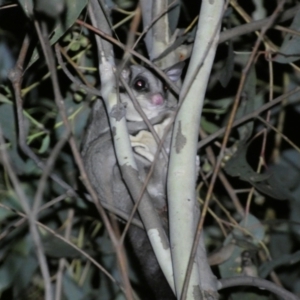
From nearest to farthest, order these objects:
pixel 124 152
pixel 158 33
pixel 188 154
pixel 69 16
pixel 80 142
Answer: pixel 188 154 → pixel 124 152 → pixel 69 16 → pixel 158 33 → pixel 80 142

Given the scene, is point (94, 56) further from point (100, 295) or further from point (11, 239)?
point (100, 295)

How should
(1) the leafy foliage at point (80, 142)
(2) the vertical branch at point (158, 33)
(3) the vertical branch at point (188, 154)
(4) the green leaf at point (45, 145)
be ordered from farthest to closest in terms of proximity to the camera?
(4) the green leaf at point (45, 145) < (1) the leafy foliage at point (80, 142) < (2) the vertical branch at point (158, 33) < (3) the vertical branch at point (188, 154)

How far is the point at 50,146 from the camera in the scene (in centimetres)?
414

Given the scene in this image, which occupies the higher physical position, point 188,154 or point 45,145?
point 188,154

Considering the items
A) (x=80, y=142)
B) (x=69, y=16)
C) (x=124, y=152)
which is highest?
(x=69, y=16)

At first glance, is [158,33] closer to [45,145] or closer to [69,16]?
[69,16]

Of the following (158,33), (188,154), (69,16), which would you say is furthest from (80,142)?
(188,154)

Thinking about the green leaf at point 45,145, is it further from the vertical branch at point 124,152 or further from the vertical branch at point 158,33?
the vertical branch at point 124,152

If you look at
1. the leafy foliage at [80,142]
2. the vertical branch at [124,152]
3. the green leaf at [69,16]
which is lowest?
the leafy foliage at [80,142]

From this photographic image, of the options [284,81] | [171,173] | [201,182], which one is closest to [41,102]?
[201,182]

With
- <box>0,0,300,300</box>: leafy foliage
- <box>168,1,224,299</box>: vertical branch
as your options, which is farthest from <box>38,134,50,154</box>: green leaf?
<box>168,1,224,299</box>: vertical branch

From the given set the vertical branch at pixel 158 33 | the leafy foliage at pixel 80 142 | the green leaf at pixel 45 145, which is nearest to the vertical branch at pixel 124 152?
the vertical branch at pixel 158 33

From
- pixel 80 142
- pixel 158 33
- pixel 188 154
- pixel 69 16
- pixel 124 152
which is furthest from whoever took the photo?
pixel 80 142

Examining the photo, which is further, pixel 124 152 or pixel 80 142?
pixel 80 142
